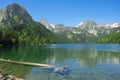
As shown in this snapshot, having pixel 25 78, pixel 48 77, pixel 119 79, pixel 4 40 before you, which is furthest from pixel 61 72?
pixel 4 40

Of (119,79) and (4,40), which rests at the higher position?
(4,40)

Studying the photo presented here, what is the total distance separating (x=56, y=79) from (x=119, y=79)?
465 inches

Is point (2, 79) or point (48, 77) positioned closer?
point (2, 79)

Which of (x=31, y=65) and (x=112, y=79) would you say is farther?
(x=31, y=65)

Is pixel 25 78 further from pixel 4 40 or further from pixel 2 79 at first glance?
pixel 4 40

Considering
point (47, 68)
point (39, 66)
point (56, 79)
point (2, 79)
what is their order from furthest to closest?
point (39, 66)
point (47, 68)
point (56, 79)
point (2, 79)

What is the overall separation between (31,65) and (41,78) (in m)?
18.8

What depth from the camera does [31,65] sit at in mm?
62438

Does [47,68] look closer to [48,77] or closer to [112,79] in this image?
[48,77]

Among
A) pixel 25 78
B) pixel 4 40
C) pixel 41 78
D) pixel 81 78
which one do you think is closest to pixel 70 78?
pixel 81 78

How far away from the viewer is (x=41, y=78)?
44156 mm

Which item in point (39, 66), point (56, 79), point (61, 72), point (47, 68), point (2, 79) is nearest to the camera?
point (2, 79)

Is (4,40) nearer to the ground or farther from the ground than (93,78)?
farther from the ground

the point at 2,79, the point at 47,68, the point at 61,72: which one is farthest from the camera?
the point at 47,68
